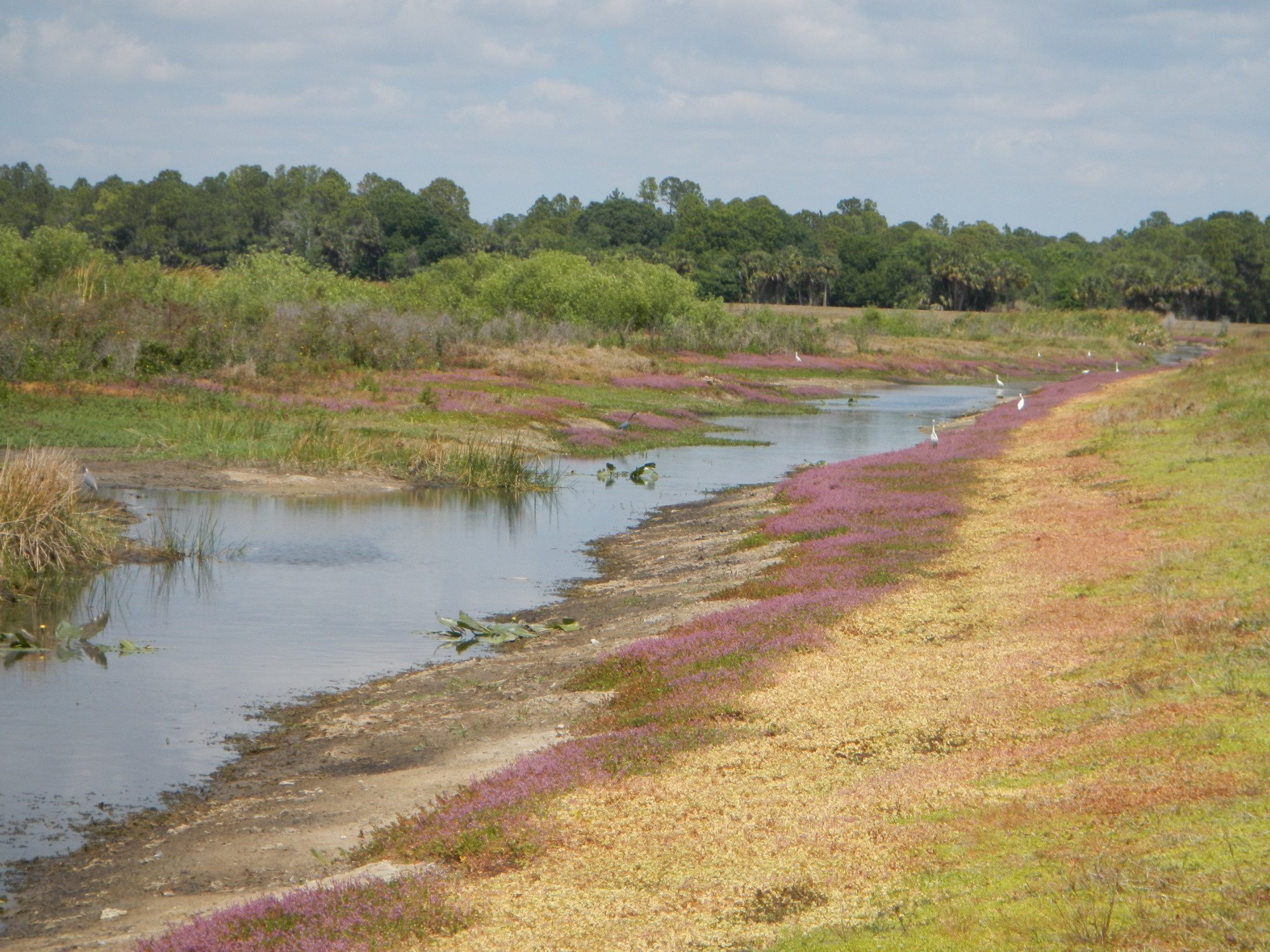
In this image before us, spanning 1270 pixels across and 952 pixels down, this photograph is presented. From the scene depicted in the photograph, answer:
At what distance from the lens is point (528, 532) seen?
29.4 metres

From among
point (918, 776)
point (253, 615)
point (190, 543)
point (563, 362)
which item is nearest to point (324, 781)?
point (918, 776)

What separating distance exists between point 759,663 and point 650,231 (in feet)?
576

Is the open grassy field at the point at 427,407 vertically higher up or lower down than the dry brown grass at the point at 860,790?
higher up

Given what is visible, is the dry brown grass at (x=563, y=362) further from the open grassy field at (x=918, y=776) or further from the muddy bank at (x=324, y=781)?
the open grassy field at (x=918, y=776)

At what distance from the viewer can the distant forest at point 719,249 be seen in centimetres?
13250

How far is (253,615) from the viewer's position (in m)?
20.1

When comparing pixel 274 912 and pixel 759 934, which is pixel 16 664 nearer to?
pixel 274 912

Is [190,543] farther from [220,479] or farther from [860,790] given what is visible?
[860,790]

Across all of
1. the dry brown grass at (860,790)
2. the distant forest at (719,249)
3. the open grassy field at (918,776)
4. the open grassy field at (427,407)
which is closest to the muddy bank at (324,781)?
the open grassy field at (918,776)

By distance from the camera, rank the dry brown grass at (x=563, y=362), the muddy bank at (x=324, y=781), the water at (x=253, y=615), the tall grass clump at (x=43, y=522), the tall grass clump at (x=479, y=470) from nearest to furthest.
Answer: the muddy bank at (x=324, y=781) < the water at (x=253, y=615) < the tall grass clump at (x=43, y=522) < the tall grass clump at (x=479, y=470) < the dry brown grass at (x=563, y=362)

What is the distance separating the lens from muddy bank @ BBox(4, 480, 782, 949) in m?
9.55

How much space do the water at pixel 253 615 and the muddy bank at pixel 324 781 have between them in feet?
2.15

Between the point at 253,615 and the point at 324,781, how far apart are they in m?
8.22

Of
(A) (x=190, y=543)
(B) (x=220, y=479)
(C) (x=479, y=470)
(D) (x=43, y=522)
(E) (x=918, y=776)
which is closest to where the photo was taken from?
(E) (x=918, y=776)
